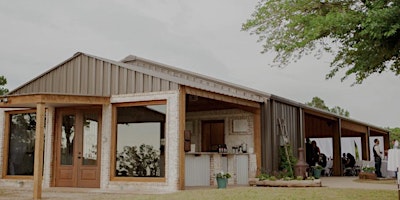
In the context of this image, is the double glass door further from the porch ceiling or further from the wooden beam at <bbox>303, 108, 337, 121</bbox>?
the wooden beam at <bbox>303, 108, 337, 121</bbox>

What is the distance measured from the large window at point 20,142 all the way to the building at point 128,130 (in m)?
0.03

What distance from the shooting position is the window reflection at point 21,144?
44.6 feet

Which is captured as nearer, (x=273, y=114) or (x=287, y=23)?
(x=287, y=23)

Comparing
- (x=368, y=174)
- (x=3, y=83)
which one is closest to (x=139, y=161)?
(x=368, y=174)

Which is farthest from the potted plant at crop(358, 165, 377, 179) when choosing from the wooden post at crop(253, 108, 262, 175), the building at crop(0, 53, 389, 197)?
the wooden post at crop(253, 108, 262, 175)

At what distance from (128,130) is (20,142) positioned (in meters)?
3.86

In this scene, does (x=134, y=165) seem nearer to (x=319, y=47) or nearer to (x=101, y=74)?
(x=101, y=74)

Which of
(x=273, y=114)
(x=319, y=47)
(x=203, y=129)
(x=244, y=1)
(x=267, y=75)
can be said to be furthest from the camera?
(x=267, y=75)

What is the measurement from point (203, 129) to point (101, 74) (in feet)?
15.1

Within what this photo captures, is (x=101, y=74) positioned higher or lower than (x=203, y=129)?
higher

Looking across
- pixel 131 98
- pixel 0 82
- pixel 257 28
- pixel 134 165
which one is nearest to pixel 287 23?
pixel 257 28

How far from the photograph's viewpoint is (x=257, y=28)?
11.7 meters

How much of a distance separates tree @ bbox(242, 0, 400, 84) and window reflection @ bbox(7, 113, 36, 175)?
6.60 m

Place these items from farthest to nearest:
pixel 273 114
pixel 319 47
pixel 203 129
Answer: pixel 203 129 → pixel 273 114 → pixel 319 47
